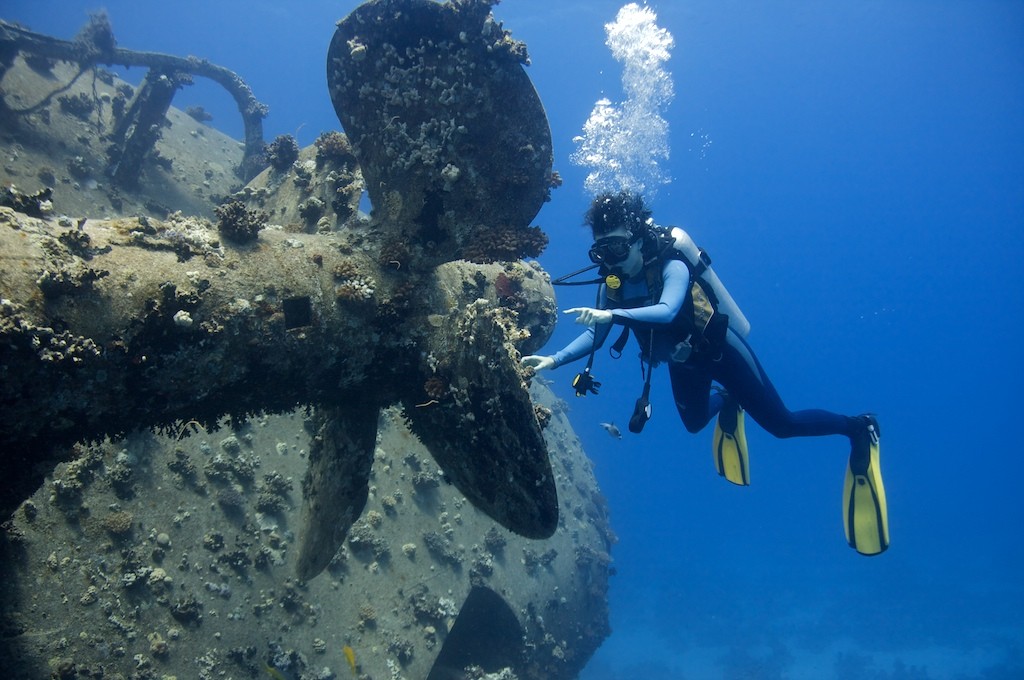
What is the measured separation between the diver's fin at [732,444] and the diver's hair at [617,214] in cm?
559

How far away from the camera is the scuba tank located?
8422 millimetres

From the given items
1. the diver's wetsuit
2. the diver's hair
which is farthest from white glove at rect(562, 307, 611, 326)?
the diver's hair

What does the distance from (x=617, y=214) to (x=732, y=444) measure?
263 inches

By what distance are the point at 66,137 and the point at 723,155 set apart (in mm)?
132763

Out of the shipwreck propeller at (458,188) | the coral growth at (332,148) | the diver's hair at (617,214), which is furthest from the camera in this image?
the coral growth at (332,148)

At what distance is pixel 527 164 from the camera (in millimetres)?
6230

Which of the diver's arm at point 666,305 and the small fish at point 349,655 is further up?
the diver's arm at point 666,305

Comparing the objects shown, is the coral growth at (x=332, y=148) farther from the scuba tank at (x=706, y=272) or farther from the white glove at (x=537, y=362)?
the scuba tank at (x=706, y=272)

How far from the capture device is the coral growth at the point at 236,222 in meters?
5.30

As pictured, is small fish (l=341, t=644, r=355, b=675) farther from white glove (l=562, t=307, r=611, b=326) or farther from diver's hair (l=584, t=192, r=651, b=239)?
diver's hair (l=584, t=192, r=651, b=239)

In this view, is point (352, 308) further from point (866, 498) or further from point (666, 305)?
point (866, 498)

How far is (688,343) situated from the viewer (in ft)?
28.4

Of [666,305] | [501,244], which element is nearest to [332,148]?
[501,244]

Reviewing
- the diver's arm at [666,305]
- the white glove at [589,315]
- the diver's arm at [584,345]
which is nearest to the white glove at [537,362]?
the diver's arm at [584,345]
